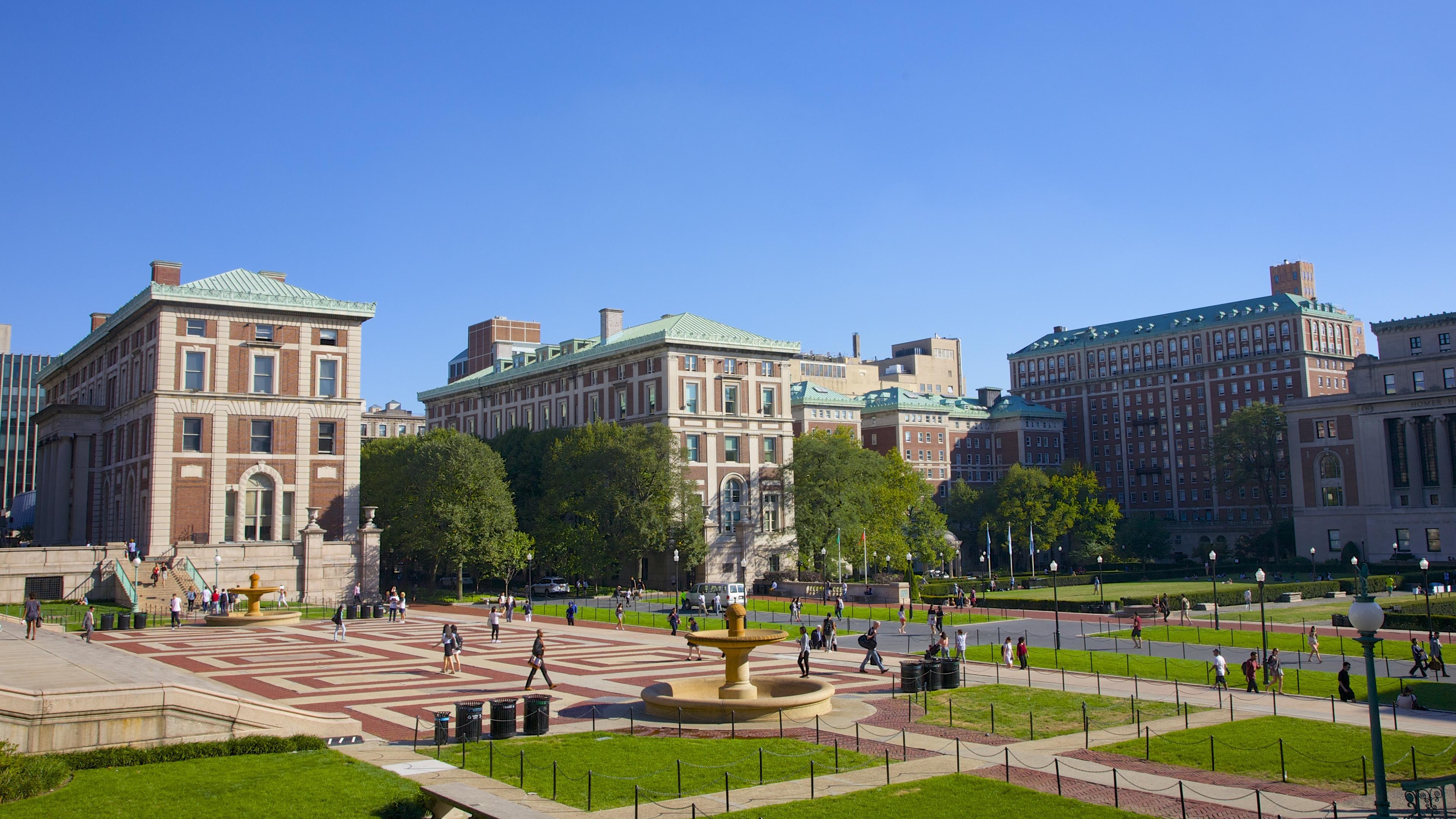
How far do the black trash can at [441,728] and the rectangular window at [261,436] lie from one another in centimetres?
5161

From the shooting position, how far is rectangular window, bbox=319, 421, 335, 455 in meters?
72.8

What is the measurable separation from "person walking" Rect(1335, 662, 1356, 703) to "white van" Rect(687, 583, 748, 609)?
34.2m

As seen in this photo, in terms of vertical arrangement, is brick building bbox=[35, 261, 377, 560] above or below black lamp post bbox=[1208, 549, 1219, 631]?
above

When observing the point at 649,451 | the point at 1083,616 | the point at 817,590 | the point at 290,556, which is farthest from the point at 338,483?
the point at 1083,616

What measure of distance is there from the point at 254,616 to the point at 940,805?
44609 mm

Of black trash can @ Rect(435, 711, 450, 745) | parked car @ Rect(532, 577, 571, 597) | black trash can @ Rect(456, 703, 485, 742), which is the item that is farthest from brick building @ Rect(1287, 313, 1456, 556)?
black trash can @ Rect(435, 711, 450, 745)

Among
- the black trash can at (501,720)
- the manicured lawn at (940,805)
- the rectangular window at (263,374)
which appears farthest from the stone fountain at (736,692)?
the rectangular window at (263,374)

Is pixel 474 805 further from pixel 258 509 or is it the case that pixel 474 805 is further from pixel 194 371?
pixel 194 371

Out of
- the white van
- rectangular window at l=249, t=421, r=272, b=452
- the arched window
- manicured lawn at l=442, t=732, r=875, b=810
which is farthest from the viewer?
rectangular window at l=249, t=421, r=272, b=452

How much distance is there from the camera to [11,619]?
49.7m

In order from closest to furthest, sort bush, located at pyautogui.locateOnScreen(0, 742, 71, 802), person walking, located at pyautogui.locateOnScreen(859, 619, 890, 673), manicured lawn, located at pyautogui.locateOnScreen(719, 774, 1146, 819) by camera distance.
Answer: bush, located at pyautogui.locateOnScreen(0, 742, 71, 802), manicured lawn, located at pyautogui.locateOnScreen(719, 774, 1146, 819), person walking, located at pyautogui.locateOnScreen(859, 619, 890, 673)

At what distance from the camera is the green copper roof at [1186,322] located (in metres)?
153

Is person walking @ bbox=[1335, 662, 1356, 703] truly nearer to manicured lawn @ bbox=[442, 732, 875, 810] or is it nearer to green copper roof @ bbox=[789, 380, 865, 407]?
manicured lawn @ bbox=[442, 732, 875, 810]

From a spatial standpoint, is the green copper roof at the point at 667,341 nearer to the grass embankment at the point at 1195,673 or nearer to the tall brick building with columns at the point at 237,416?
the tall brick building with columns at the point at 237,416
